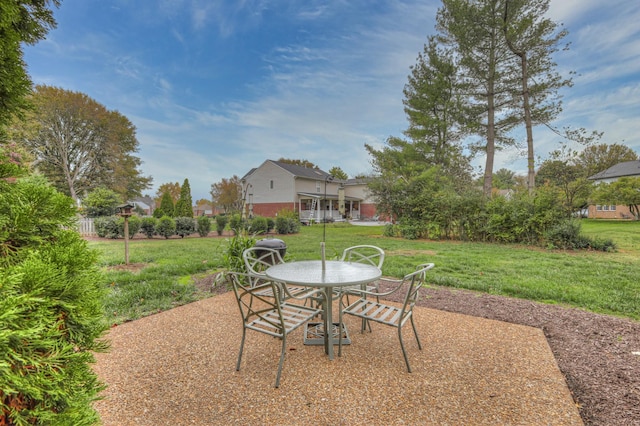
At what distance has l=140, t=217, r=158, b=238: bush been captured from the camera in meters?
12.0

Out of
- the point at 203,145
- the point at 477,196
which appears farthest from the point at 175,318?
the point at 203,145

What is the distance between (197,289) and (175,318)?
3.89ft

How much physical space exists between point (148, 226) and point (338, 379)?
12.5 meters

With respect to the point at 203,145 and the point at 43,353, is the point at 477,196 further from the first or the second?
the point at 203,145

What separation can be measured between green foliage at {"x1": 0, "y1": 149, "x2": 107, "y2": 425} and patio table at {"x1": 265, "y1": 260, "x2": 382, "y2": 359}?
4.90 ft

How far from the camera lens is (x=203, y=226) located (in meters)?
12.9

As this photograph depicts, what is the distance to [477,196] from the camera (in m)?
10.7

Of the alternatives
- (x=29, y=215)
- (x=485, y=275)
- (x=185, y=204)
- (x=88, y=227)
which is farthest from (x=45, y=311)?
(x=185, y=204)

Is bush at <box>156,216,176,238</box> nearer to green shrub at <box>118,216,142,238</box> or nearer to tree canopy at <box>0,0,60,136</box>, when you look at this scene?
green shrub at <box>118,216,142,238</box>

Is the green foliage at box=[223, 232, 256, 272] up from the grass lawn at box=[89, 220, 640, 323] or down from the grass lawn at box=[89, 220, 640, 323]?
up

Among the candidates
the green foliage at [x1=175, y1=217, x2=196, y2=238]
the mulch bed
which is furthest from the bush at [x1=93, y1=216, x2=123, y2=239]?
the mulch bed

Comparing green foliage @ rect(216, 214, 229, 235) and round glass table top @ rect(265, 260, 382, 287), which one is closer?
round glass table top @ rect(265, 260, 382, 287)

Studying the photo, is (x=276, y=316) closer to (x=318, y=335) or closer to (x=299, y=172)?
(x=318, y=335)

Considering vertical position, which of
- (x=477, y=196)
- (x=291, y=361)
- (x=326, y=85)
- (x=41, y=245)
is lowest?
(x=291, y=361)
